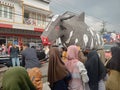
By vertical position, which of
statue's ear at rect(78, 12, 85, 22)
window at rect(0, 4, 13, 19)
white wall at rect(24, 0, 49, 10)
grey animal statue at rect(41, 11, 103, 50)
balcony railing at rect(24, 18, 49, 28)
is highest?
white wall at rect(24, 0, 49, 10)

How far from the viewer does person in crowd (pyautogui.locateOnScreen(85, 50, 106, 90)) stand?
23.0 feet

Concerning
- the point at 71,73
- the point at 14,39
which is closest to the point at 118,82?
the point at 71,73

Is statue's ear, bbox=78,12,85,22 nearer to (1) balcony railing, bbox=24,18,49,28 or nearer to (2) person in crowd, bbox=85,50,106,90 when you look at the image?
(2) person in crowd, bbox=85,50,106,90

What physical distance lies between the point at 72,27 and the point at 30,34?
26.9 meters

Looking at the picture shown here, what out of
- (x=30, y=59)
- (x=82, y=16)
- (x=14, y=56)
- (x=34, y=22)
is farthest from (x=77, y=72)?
(x=34, y=22)

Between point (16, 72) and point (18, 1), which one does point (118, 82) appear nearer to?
point (16, 72)

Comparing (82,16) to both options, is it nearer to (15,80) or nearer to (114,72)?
(114,72)

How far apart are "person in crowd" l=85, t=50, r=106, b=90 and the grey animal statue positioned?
387cm

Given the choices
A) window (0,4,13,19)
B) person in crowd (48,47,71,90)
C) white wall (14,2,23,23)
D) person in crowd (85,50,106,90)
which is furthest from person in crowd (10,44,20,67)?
white wall (14,2,23,23)

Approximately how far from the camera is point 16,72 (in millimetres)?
4707

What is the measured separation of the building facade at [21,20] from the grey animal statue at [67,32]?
19316mm

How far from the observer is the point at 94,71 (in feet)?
23.0

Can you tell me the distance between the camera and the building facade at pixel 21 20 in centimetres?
3319

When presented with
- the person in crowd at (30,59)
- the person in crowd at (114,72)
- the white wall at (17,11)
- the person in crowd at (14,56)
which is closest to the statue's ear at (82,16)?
the person in crowd at (30,59)
